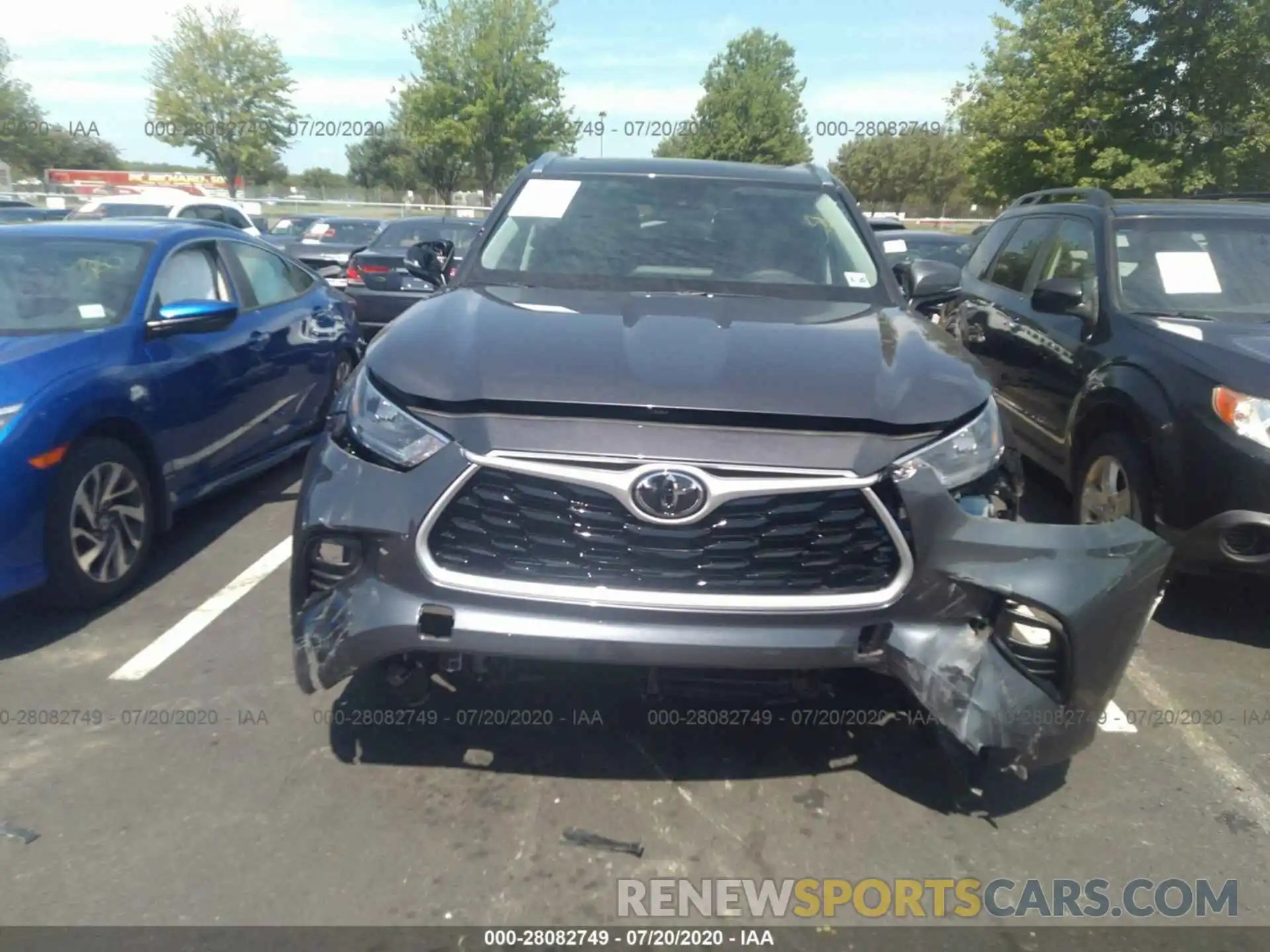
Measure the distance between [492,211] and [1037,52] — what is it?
21450 millimetres

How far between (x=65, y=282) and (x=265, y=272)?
1.43m

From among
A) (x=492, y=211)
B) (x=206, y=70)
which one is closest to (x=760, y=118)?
(x=206, y=70)

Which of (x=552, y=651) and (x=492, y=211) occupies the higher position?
(x=492, y=211)

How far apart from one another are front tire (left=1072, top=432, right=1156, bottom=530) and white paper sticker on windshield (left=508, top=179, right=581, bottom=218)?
8.48ft

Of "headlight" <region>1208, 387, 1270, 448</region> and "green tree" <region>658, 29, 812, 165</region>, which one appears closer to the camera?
"headlight" <region>1208, 387, 1270, 448</region>

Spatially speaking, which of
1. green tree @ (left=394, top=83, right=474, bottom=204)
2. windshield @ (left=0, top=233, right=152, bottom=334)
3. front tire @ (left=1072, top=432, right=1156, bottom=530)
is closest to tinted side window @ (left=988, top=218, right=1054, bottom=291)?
front tire @ (left=1072, top=432, right=1156, bottom=530)

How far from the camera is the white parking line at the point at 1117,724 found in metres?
3.62

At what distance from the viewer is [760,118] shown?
55.8m

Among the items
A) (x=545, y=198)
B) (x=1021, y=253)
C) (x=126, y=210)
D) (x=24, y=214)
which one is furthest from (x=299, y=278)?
(x=126, y=210)

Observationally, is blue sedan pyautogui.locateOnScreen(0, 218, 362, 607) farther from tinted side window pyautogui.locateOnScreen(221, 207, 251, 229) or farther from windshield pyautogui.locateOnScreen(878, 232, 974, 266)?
windshield pyautogui.locateOnScreen(878, 232, 974, 266)

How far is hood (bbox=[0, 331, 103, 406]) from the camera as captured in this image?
13.0 feet

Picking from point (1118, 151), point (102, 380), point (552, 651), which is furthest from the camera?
point (1118, 151)

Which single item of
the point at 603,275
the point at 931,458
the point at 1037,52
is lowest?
the point at 931,458

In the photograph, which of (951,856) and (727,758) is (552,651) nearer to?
(727,758)
